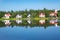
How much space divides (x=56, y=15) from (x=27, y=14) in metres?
5.03

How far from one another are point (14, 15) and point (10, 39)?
34.2m

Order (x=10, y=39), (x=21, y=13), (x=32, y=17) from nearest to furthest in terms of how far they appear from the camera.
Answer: (x=10, y=39) < (x=32, y=17) < (x=21, y=13)

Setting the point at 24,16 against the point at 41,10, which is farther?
the point at 41,10

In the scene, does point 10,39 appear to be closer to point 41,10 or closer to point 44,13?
point 44,13

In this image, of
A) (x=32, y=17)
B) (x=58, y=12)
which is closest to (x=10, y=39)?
(x=32, y=17)

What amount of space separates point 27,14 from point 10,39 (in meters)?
33.8

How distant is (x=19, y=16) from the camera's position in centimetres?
4672

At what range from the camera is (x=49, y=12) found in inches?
1791

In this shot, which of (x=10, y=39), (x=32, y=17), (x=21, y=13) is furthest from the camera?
(x=21, y=13)

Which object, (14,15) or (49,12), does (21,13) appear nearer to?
(14,15)

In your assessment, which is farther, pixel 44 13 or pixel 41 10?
pixel 41 10

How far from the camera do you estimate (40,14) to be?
45.7 meters

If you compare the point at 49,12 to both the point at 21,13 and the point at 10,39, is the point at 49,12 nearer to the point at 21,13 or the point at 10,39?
the point at 21,13

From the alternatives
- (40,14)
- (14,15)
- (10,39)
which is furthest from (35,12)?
(10,39)
